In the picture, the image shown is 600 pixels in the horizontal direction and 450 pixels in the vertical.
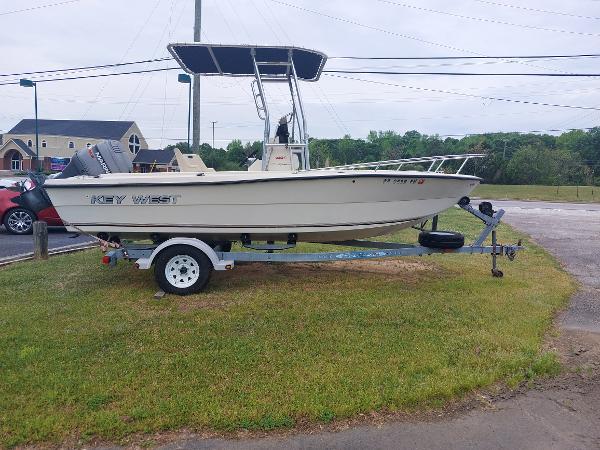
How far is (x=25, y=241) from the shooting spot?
10617mm

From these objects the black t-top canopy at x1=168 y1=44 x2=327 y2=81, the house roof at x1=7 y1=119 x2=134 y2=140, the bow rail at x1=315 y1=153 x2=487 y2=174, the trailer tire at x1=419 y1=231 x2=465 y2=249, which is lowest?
the trailer tire at x1=419 y1=231 x2=465 y2=249

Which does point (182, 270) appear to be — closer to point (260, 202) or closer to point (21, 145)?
point (260, 202)

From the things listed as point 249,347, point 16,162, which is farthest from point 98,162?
point 16,162

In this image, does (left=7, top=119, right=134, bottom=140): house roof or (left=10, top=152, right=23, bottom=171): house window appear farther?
(left=10, top=152, right=23, bottom=171): house window

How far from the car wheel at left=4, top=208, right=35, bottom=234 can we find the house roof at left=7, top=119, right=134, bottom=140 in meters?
40.4

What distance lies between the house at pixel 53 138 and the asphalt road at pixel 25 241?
4024 cm

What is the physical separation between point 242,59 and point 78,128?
51485mm

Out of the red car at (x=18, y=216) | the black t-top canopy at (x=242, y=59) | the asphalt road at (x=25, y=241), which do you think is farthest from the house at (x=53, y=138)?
the black t-top canopy at (x=242, y=59)

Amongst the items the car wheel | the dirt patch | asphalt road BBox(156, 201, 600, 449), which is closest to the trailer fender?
the dirt patch

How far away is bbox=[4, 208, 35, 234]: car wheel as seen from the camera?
37.9 feet

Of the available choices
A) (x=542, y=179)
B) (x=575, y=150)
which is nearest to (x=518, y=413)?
(x=542, y=179)

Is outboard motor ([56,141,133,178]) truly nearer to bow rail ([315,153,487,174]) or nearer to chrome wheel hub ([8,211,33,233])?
bow rail ([315,153,487,174])

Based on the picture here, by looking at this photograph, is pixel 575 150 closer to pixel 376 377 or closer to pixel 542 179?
pixel 542 179

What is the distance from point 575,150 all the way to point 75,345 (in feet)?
249
